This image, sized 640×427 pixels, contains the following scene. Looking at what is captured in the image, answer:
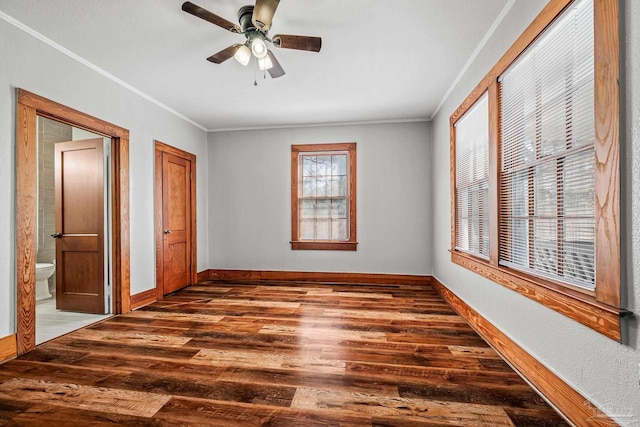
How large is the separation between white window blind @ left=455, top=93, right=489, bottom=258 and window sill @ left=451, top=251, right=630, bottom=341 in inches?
23.2

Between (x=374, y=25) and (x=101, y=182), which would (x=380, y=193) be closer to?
(x=374, y=25)

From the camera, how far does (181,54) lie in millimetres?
2920

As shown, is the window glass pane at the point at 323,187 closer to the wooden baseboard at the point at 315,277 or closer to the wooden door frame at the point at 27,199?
the wooden baseboard at the point at 315,277

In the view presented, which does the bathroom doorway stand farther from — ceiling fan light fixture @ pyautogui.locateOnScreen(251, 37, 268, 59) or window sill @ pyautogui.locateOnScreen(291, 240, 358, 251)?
window sill @ pyautogui.locateOnScreen(291, 240, 358, 251)

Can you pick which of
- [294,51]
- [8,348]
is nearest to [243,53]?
[294,51]

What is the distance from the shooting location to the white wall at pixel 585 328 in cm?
126

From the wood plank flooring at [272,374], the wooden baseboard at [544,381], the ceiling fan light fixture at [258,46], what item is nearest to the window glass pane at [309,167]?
the wood plank flooring at [272,374]

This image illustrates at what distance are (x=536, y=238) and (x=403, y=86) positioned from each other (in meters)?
2.41

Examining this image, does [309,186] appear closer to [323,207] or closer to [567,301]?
[323,207]

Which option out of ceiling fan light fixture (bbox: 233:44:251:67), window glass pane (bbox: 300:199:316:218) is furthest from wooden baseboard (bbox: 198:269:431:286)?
ceiling fan light fixture (bbox: 233:44:251:67)

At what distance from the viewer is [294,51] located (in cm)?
285

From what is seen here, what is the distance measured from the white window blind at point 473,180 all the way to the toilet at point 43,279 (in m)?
5.37

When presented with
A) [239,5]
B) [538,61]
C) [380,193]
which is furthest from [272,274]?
[538,61]

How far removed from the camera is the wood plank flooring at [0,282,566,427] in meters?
1.72
